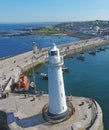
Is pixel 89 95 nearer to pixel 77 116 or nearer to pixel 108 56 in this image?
pixel 77 116

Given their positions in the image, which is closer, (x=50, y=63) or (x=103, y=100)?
(x=50, y=63)

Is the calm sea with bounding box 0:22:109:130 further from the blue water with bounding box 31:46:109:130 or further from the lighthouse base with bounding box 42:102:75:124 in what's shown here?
the lighthouse base with bounding box 42:102:75:124

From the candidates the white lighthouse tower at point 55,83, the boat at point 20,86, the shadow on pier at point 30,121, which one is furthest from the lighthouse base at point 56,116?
the boat at point 20,86

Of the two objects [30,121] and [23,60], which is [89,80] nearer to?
[23,60]

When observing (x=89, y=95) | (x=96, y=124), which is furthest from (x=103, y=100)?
(x=96, y=124)

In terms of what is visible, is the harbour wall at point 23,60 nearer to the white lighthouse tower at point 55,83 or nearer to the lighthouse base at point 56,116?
the lighthouse base at point 56,116
